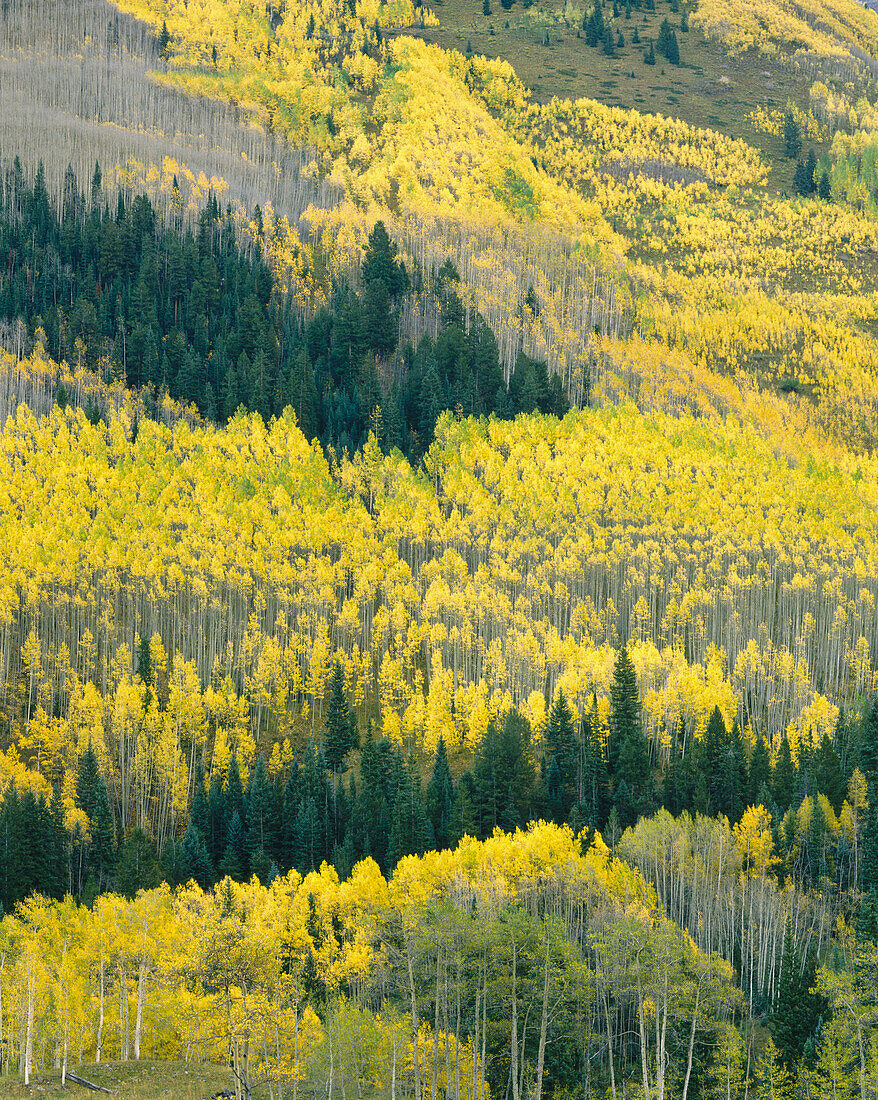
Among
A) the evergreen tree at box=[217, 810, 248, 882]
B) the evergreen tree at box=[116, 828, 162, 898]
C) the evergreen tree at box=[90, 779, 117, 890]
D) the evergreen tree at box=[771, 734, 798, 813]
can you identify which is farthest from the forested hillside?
the evergreen tree at box=[771, 734, 798, 813]

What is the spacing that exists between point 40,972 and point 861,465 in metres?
143

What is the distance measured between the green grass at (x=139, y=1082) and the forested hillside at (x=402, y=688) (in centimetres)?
122

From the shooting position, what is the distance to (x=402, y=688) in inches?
4796

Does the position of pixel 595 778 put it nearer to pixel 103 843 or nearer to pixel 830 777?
pixel 830 777

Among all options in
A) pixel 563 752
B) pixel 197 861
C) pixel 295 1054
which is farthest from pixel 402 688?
pixel 295 1054

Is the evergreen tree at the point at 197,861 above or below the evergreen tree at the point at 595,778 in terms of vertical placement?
below

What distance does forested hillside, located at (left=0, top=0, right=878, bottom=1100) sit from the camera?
63938 millimetres

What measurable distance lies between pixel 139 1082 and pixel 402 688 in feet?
205

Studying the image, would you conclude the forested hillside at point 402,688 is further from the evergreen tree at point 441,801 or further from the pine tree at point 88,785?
the pine tree at point 88,785

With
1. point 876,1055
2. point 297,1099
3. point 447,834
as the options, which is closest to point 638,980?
point 876,1055

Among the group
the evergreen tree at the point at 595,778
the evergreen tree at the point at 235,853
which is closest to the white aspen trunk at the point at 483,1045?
the evergreen tree at the point at 235,853

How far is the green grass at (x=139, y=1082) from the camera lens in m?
59.2

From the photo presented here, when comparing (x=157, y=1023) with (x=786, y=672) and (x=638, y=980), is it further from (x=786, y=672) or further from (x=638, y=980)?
(x=786, y=672)

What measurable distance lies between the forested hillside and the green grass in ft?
4.01
